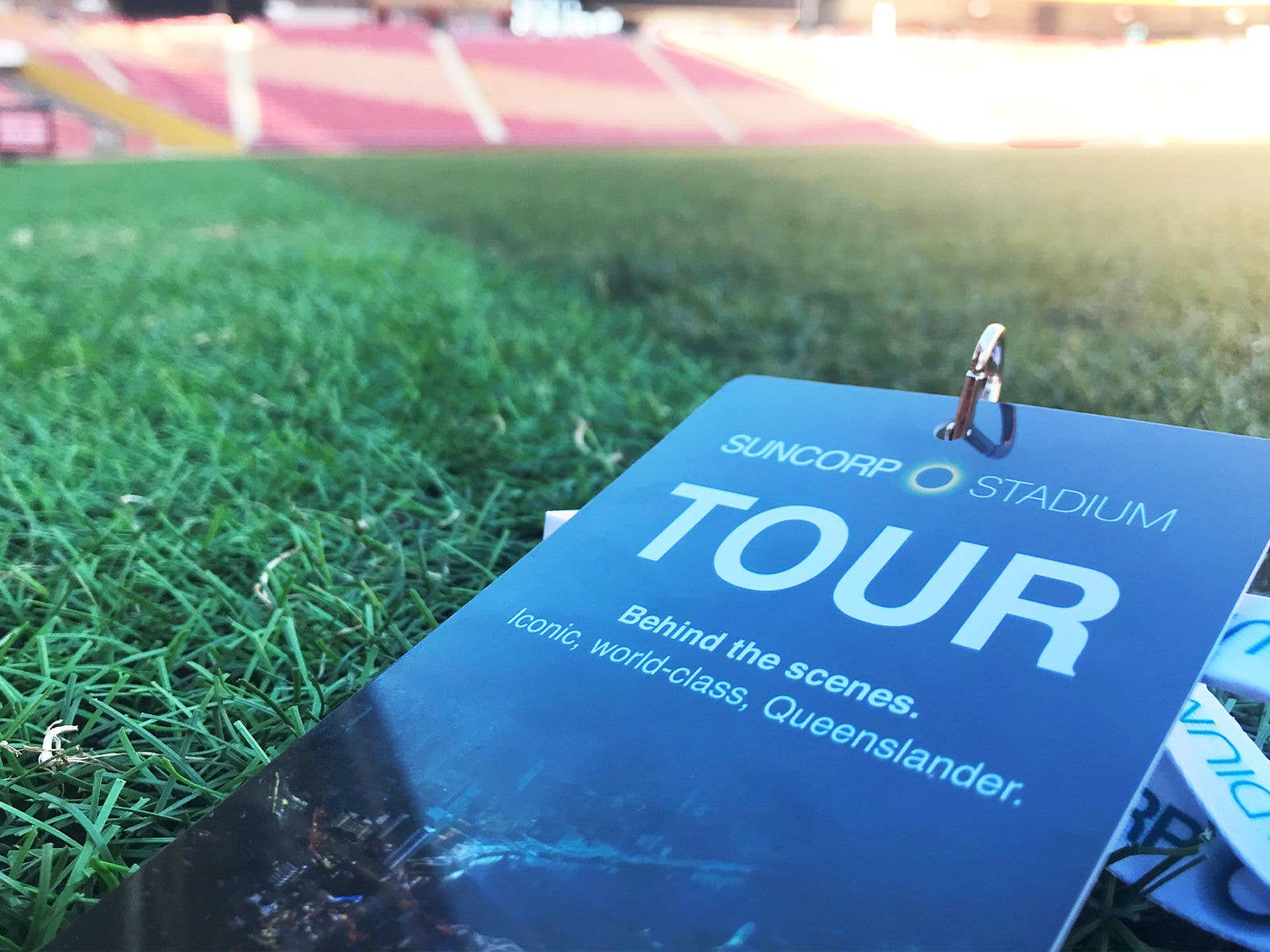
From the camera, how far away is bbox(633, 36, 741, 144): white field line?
15750mm

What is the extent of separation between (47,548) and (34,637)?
237mm

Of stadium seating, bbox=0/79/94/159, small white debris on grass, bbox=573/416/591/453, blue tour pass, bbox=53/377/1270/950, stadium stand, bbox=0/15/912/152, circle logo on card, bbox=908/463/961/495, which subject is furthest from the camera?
stadium stand, bbox=0/15/912/152

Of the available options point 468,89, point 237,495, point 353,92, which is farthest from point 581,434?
point 468,89

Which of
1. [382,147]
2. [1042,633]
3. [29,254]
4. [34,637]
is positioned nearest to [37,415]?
[34,637]

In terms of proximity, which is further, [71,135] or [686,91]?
[686,91]

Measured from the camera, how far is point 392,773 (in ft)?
1.63

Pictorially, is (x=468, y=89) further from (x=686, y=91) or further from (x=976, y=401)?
(x=976, y=401)

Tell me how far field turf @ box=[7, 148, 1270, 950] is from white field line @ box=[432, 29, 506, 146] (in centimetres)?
1182

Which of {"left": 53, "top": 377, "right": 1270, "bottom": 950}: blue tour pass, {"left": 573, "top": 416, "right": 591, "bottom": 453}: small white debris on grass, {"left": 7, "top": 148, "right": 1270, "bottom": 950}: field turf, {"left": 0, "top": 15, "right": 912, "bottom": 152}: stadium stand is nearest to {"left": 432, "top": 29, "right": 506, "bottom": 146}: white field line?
{"left": 0, "top": 15, "right": 912, "bottom": 152}: stadium stand

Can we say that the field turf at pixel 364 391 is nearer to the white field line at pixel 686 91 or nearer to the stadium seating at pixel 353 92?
the stadium seating at pixel 353 92

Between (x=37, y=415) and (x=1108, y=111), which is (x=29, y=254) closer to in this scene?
(x=37, y=415)

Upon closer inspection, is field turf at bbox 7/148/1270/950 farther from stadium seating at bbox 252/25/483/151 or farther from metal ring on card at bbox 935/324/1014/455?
stadium seating at bbox 252/25/483/151

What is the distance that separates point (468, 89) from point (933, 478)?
1744cm

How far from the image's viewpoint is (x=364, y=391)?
146 cm
